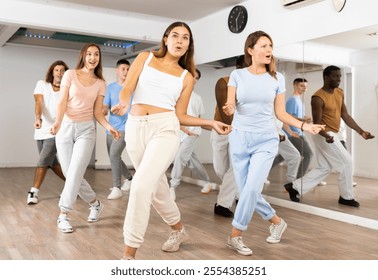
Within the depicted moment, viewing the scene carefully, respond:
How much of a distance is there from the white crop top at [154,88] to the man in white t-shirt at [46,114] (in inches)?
99.4

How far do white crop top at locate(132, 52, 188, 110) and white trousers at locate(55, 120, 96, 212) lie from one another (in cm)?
107

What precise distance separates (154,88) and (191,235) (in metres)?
1.36

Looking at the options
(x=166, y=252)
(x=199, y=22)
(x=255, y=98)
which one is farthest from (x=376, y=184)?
(x=199, y=22)

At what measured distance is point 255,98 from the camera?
2.85 metres

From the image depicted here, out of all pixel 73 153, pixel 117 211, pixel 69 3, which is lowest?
pixel 117 211

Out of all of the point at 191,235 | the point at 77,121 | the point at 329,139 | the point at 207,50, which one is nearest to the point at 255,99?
the point at 191,235

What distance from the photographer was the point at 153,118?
2404 mm

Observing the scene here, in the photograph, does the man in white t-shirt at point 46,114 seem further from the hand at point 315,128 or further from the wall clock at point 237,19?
the hand at point 315,128

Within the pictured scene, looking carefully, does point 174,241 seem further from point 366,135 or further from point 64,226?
point 366,135

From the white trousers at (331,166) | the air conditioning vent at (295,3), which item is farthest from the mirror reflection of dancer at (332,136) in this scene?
the air conditioning vent at (295,3)

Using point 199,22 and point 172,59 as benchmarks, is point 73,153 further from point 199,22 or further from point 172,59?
point 199,22

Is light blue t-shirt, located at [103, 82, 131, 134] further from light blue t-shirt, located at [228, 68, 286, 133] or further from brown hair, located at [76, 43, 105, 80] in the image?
light blue t-shirt, located at [228, 68, 286, 133]

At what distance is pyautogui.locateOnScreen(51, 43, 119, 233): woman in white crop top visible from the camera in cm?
336

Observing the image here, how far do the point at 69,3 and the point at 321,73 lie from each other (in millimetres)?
3396
